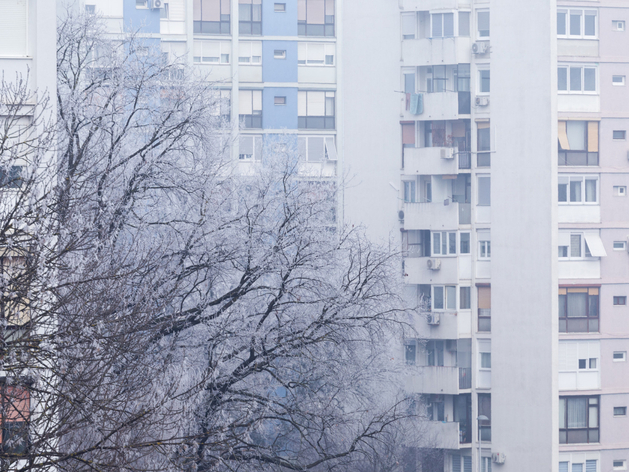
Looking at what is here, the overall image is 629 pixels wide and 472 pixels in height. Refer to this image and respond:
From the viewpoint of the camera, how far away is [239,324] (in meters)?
17.0

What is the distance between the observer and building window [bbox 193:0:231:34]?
42.5 meters

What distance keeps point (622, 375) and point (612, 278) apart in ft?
12.0

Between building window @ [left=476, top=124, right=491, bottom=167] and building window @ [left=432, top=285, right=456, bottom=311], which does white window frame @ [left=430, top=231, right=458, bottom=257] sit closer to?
building window @ [left=432, top=285, right=456, bottom=311]

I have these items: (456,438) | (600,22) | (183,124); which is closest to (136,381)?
(183,124)

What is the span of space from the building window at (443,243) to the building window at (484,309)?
1934 mm

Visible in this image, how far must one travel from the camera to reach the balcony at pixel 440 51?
39.4m

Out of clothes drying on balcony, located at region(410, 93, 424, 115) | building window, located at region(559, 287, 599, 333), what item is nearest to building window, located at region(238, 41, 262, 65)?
clothes drying on balcony, located at region(410, 93, 424, 115)

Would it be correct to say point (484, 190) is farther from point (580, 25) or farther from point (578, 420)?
point (578, 420)

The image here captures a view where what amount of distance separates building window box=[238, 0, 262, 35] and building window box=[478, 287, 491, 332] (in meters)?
14.7

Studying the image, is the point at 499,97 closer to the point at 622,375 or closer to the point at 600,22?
the point at 600,22

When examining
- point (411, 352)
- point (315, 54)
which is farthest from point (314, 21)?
point (411, 352)

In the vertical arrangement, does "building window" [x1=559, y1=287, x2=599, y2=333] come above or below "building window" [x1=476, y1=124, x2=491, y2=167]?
below

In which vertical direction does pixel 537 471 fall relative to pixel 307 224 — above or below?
below

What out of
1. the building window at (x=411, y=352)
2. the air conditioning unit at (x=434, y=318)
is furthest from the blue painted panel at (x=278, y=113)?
the building window at (x=411, y=352)
